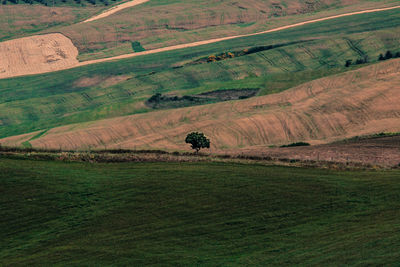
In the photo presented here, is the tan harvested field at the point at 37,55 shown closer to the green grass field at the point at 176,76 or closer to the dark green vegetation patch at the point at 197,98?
the green grass field at the point at 176,76

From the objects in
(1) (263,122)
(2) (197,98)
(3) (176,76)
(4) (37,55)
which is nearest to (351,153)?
(1) (263,122)

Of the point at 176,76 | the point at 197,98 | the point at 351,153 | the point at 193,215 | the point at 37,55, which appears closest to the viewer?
the point at 193,215

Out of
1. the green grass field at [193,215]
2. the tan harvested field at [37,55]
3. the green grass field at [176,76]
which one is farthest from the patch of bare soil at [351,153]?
the tan harvested field at [37,55]

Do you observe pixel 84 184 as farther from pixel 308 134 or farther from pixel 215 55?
pixel 215 55

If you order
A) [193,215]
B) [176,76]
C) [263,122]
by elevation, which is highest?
[193,215]

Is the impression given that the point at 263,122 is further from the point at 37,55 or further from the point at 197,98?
the point at 37,55

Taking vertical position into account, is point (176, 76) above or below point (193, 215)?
below

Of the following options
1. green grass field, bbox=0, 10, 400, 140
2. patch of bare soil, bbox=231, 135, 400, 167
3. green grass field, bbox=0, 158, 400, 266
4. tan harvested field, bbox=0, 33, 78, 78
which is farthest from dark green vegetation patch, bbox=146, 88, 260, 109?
green grass field, bbox=0, 158, 400, 266
